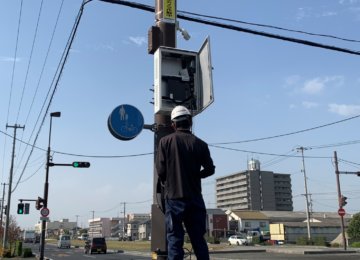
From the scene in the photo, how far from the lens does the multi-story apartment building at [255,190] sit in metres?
159

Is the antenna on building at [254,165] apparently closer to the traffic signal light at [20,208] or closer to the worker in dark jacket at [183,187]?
the traffic signal light at [20,208]

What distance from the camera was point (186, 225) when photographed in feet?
13.1

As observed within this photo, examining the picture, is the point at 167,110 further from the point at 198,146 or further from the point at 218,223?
the point at 218,223

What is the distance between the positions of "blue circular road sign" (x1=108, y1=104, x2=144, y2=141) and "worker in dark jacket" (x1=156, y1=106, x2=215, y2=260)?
1.88 metres

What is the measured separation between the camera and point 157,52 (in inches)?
224

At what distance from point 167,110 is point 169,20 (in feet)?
5.17

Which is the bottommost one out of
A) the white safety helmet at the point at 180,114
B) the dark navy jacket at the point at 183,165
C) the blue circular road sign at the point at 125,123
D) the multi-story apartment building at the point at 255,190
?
the dark navy jacket at the point at 183,165

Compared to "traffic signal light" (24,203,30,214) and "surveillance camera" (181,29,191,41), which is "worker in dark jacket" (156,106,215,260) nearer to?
"surveillance camera" (181,29,191,41)

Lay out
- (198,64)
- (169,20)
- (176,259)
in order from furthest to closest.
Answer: (169,20)
(198,64)
(176,259)

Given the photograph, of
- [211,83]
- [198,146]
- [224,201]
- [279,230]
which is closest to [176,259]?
[198,146]

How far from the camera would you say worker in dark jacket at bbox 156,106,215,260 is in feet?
12.7

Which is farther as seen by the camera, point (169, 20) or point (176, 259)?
point (169, 20)

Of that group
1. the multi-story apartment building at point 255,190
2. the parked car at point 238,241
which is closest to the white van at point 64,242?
the parked car at point 238,241

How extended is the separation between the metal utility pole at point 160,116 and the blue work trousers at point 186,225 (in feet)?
2.99
